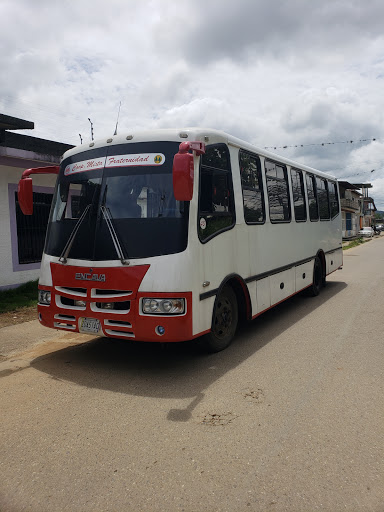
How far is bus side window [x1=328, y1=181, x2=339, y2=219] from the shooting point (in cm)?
1079

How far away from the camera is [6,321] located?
7559 mm

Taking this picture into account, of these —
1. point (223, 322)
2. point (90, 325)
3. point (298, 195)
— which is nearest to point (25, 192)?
point (90, 325)

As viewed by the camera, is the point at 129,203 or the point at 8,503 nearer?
the point at 8,503

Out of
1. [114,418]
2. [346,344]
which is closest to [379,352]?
[346,344]

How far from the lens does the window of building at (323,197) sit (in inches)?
383

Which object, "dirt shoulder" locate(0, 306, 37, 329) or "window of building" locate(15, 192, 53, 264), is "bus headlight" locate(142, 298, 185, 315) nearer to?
"dirt shoulder" locate(0, 306, 37, 329)

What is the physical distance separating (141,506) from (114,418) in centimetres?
123

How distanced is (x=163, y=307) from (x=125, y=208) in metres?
1.21

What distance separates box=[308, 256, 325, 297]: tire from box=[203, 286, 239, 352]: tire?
4.18 m

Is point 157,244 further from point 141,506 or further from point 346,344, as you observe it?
point 346,344

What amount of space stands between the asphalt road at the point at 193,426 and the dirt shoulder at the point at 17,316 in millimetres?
1397

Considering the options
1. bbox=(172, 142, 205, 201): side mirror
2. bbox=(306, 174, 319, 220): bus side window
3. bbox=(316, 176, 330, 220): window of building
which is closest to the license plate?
bbox=(172, 142, 205, 201): side mirror

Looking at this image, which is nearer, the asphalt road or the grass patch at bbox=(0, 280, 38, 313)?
the asphalt road

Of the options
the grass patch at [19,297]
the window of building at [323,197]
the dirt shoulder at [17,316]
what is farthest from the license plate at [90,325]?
the window of building at [323,197]
